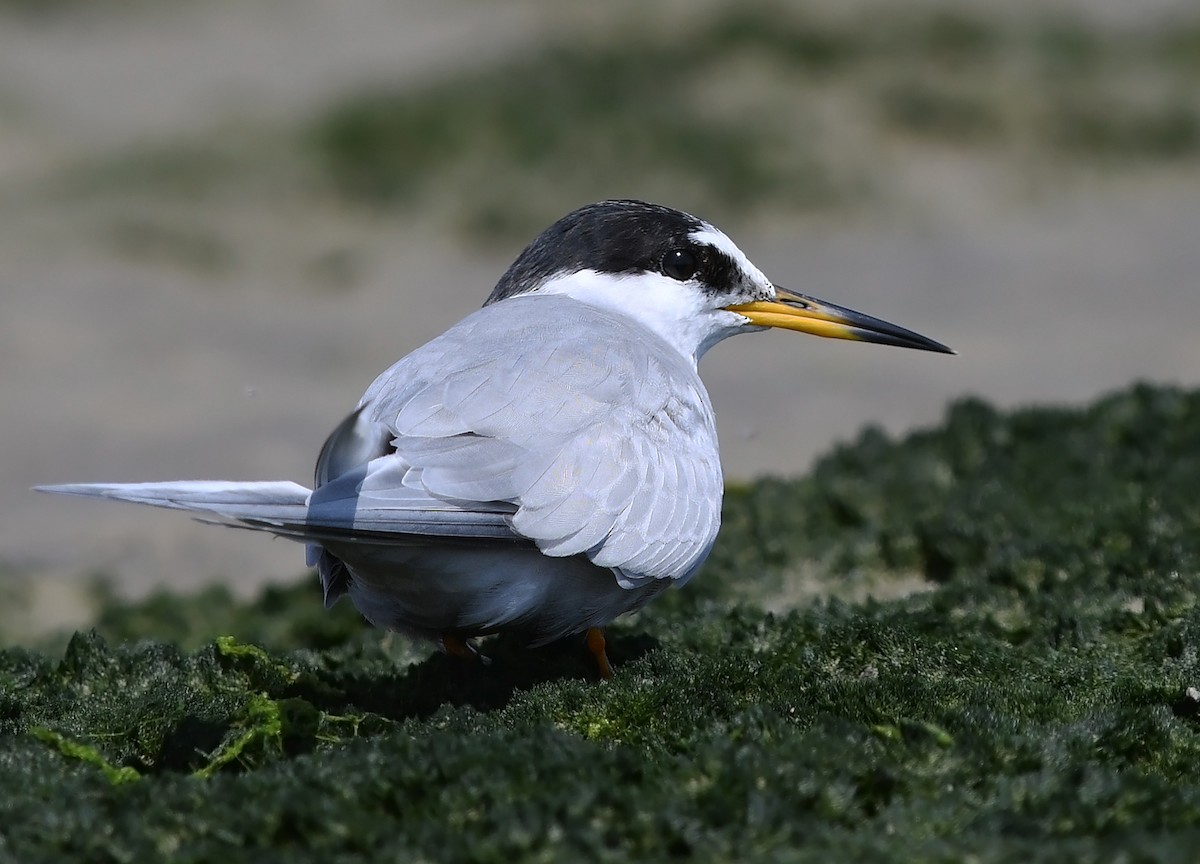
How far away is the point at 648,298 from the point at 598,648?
54.9 inches

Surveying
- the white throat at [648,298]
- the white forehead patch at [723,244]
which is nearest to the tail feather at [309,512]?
the white throat at [648,298]

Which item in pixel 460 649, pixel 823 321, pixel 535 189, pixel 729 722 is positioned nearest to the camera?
pixel 729 722

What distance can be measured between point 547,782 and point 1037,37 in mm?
19205

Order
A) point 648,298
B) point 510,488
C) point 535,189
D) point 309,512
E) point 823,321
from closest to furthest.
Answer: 1. point 309,512
2. point 510,488
3. point 648,298
4. point 823,321
5. point 535,189

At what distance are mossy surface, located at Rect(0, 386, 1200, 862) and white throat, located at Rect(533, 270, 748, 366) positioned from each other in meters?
1.11

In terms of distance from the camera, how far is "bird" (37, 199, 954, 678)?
13.7 ft

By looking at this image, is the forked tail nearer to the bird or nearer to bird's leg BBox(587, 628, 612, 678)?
the bird

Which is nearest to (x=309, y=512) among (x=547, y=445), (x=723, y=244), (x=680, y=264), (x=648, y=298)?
(x=547, y=445)

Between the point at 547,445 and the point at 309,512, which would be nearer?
the point at 309,512

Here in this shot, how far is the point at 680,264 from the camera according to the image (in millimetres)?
5828

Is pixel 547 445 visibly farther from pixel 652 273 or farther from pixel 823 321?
pixel 823 321

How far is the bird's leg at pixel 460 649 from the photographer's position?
506 centimetres

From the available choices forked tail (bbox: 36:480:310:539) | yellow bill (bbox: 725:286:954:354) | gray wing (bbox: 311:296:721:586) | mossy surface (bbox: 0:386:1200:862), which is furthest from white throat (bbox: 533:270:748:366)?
forked tail (bbox: 36:480:310:539)

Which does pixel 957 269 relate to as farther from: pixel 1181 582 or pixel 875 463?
pixel 1181 582
